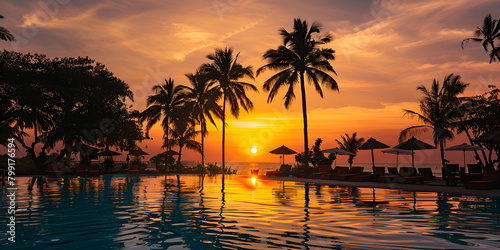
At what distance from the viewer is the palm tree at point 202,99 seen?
41.8 metres

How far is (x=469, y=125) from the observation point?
30.0 meters

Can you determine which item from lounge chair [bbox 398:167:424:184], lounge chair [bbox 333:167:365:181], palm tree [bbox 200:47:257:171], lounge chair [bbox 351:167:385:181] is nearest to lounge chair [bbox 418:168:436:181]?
lounge chair [bbox 398:167:424:184]

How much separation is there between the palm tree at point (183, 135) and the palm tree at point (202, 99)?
194cm

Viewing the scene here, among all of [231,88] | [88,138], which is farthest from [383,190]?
[88,138]

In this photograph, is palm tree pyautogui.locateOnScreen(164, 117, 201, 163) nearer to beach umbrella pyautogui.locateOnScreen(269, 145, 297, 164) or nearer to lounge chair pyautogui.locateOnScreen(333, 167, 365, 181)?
beach umbrella pyautogui.locateOnScreen(269, 145, 297, 164)

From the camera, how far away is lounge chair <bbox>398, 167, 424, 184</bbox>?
21.6m

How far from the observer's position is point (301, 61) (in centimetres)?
3250

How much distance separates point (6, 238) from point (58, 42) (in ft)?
59.6

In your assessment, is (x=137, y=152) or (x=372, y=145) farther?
(x=137, y=152)

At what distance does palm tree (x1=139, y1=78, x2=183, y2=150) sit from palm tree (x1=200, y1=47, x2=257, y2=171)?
5783mm

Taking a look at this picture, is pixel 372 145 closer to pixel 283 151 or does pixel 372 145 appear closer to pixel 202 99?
pixel 283 151

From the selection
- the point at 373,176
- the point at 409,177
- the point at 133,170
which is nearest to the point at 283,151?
the point at 373,176

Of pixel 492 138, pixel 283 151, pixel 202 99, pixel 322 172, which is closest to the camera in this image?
pixel 492 138

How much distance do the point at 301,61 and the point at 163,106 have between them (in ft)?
67.4
